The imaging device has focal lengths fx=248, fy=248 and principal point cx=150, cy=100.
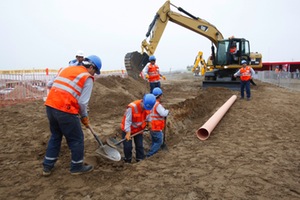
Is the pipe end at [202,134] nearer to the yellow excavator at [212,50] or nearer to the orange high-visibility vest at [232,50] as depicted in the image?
the yellow excavator at [212,50]

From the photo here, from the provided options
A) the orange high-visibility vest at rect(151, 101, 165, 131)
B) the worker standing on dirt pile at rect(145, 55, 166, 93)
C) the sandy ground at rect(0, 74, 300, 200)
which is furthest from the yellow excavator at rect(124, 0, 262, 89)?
the orange high-visibility vest at rect(151, 101, 165, 131)

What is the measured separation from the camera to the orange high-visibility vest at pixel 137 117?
4781 mm

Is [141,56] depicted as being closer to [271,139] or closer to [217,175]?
[271,139]

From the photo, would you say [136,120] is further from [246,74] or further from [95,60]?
[246,74]

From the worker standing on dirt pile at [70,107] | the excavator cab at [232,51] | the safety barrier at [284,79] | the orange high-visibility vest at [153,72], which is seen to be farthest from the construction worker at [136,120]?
the safety barrier at [284,79]

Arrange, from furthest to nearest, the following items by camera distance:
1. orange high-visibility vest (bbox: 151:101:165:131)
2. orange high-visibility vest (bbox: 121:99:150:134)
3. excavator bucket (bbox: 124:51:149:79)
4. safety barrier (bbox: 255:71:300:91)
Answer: safety barrier (bbox: 255:71:300:91)
excavator bucket (bbox: 124:51:149:79)
orange high-visibility vest (bbox: 151:101:165:131)
orange high-visibility vest (bbox: 121:99:150:134)

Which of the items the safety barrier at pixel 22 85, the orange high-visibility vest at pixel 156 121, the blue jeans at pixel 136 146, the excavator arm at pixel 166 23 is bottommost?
the blue jeans at pixel 136 146

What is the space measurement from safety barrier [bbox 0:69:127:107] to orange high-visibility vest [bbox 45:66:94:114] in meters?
7.17

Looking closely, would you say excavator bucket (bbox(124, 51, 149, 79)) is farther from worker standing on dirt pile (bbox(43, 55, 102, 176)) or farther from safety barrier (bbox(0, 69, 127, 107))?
worker standing on dirt pile (bbox(43, 55, 102, 176))

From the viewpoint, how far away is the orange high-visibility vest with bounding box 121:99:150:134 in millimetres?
4781

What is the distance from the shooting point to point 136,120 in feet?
16.1

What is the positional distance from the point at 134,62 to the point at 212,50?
5.56 metres

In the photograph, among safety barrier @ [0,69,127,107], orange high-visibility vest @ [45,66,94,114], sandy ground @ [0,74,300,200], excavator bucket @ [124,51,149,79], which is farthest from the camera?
excavator bucket @ [124,51,149,79]

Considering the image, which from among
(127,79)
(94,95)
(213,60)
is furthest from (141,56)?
(213,60)
